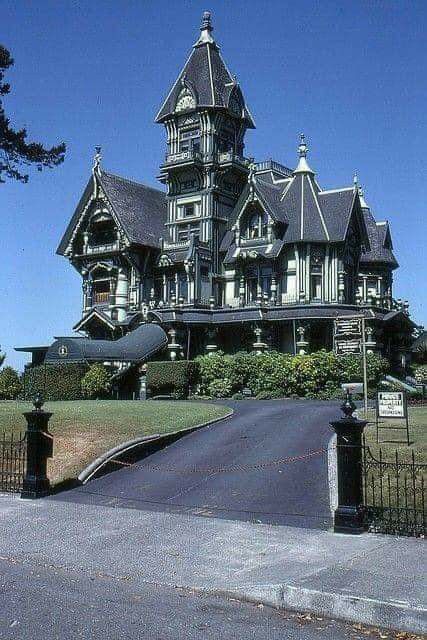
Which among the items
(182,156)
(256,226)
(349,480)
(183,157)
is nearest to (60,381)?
(256,226)

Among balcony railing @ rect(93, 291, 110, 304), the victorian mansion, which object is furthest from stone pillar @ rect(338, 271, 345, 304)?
balcony railing @ rect(93, 291, 110, 304)

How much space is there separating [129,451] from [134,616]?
994 cm

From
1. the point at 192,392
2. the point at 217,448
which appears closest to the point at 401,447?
the point at 217,448

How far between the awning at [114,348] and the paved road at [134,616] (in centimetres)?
2813

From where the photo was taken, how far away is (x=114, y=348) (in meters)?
38.3

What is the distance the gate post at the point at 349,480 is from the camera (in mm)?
11008

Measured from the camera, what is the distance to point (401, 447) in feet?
53.6

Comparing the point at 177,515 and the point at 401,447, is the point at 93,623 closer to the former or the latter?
the point at 177,515

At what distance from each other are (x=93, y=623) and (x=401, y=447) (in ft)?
35.1

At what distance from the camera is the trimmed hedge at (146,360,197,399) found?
1447 inches

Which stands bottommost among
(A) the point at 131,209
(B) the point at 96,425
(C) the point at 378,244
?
(B) the point at 96,425

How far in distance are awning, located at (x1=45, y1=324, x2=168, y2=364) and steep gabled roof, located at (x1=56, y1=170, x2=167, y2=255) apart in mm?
7100

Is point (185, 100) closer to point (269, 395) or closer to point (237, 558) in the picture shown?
point (269, 395)

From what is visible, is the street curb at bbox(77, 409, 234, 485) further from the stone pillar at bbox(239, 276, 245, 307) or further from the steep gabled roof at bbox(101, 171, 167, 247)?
the steep gabled roof at bbox(101, 171, 167, 247)
